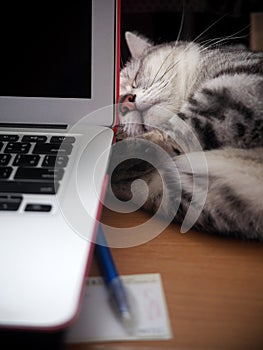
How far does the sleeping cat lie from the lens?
0.51 meters

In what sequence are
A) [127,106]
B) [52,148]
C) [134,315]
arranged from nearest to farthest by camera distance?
[134,315] < [52,148] < [127,106]

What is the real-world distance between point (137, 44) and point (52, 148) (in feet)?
0.78

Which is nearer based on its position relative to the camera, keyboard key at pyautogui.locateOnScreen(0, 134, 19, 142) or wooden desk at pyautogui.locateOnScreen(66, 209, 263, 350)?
wooden desk at pyautogui.locateOnScreen(66, 209, 263, 350)

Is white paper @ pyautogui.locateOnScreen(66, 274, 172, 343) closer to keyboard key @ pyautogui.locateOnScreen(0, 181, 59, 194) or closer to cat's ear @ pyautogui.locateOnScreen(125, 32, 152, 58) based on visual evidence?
keyboard key @ pyautogui.locateOnScreen(0, 181, 59, 194)

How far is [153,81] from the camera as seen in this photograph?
2.13ft

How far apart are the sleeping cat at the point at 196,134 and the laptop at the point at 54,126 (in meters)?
0.06

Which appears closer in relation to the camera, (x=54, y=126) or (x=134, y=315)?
(x=134, y=315)

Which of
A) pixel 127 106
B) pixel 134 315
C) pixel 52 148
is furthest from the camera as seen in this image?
pixel 127 106

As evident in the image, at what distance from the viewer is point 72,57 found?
1.80ft

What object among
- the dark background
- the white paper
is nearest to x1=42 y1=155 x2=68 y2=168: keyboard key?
the white paper

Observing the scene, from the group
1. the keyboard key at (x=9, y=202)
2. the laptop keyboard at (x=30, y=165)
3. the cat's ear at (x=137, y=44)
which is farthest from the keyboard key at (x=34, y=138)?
the cat's ear at (x=137, y=44)

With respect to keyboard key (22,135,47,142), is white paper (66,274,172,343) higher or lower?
lower

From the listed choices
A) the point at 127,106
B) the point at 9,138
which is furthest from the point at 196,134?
the point at 9,138

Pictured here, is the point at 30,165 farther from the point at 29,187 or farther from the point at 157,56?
the point at 157,56
